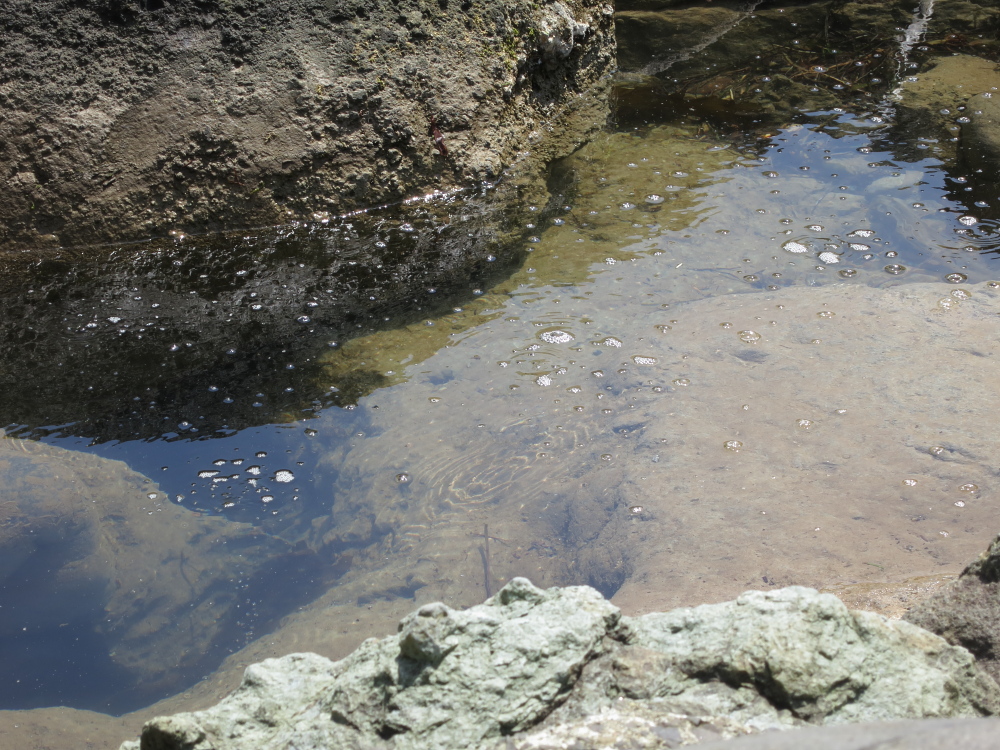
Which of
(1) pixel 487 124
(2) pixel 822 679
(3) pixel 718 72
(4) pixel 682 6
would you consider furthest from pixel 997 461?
(4) pixel 682 6

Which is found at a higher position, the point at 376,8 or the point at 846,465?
the point at 376,8

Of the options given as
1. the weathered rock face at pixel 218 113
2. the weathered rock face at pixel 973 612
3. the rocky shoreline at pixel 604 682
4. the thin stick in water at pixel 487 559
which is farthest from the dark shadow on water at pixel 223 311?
the weathered rock face at pixel 973 612

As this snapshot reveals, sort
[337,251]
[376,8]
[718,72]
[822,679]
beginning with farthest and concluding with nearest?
[718,72] < [376,8] < [337,251] < [822,679]

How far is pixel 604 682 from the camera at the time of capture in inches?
56.9

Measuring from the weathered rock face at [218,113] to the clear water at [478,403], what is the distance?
256 mm

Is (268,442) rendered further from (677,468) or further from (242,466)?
(677,468)

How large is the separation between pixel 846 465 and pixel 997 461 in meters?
0.49

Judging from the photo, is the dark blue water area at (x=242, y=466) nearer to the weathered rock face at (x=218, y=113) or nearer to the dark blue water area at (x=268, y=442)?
the dark blue water area at (x=268, y=442)

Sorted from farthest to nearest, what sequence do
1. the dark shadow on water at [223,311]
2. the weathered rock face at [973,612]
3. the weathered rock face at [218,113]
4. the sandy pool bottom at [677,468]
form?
1. the weathered rock face at [218,113]
2. the dark shadow on water at [223,311]
3. the sandy pool bottom at [677,468]
4. the weathered rock face at [973,612]

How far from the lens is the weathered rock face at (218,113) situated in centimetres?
427

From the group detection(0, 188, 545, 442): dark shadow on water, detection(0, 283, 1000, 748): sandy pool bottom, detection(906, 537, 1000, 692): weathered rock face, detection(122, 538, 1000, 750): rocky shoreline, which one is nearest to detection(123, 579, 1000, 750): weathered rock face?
detection(122, 538, 1000, 750): rocky shoreline

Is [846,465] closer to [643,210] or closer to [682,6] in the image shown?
[643,210]

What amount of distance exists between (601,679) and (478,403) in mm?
1768

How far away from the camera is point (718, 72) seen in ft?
19.9
